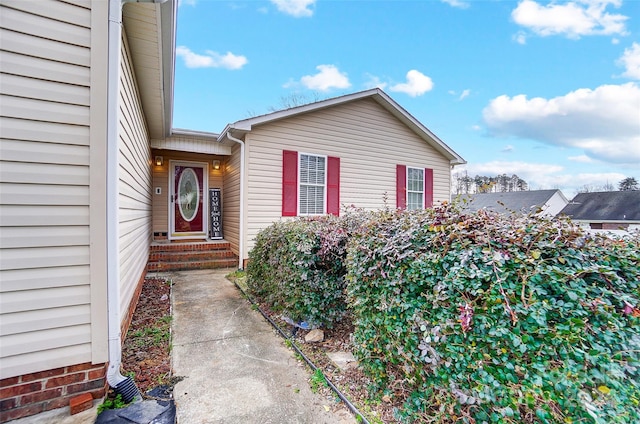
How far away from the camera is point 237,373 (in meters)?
2.76

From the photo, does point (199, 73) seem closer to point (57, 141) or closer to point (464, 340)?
point (57, 141)

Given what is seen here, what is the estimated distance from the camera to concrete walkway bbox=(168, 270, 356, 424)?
87.3 inches

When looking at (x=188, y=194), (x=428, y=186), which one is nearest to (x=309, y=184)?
(x=188, y=194)

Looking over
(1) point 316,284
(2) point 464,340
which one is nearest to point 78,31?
(1) point 316,284

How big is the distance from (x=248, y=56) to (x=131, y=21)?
13.5 metres

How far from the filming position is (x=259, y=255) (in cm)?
488

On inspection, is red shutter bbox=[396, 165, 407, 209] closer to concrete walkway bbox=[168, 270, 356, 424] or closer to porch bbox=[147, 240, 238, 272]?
porch bbox=[147, 240, 238, 272]

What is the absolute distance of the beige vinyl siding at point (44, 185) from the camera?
1874mm

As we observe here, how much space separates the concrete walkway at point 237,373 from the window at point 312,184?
3.43 meters

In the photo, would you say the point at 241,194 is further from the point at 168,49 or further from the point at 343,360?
the point at 343,360

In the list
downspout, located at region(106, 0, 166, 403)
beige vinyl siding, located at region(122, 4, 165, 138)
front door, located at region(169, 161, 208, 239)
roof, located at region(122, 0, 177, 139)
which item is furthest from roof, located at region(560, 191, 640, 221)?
downspout, located at region(106, 0, 166, 403)

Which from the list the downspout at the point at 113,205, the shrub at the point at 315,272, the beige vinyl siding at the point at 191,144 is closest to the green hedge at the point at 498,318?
the shrub at the point at 315,272

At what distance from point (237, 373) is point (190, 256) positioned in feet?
16.5

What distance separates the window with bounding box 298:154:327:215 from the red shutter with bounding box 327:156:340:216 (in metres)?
0.14
